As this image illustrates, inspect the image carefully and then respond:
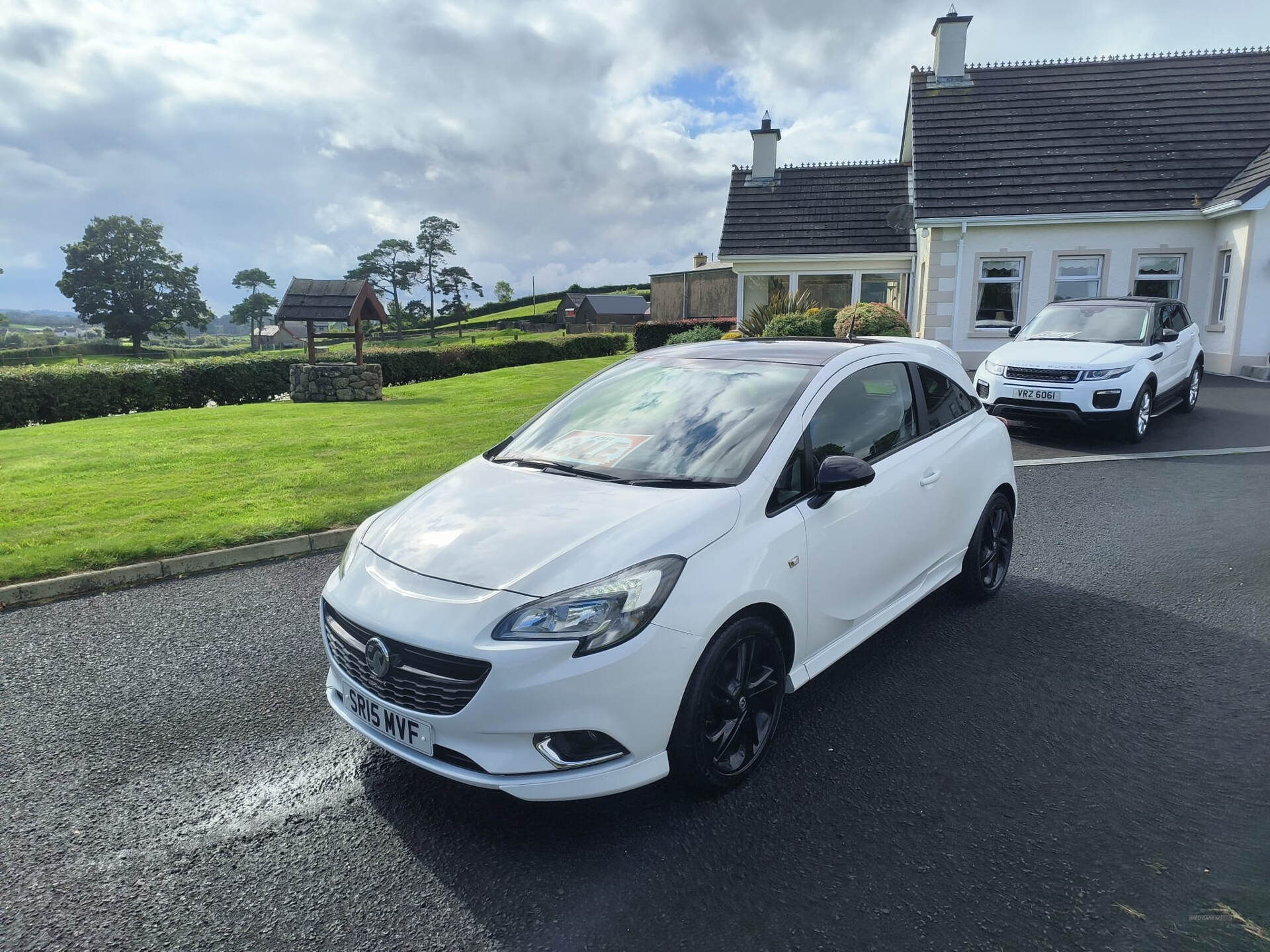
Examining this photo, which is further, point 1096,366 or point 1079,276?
point 1079,276

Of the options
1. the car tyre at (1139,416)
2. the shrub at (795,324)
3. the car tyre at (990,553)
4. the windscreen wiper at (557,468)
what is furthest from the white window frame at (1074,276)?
the windscreen wiper at (557,468)

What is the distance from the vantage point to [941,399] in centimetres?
480

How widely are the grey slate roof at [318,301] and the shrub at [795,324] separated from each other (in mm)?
11081

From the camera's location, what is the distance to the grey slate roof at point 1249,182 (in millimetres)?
15695

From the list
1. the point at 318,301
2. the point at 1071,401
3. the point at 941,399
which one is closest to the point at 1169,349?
the point at 1071,401

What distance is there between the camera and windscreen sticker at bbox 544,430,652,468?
382cm

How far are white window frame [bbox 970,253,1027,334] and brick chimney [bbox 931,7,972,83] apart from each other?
6063mm

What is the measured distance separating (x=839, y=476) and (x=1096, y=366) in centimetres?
846

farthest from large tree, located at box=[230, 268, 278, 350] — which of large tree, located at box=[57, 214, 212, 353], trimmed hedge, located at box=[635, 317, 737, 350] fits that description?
trimmed hedge, located at box=[635, 317, 737, 350]

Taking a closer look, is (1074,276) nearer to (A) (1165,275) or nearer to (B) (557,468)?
(A) (1165,275)

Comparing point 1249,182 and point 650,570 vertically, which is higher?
point 1249,182

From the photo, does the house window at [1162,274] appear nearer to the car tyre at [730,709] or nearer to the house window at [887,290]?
the house window at [887,290]

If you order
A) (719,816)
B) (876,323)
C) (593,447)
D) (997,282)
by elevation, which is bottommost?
(719,816)

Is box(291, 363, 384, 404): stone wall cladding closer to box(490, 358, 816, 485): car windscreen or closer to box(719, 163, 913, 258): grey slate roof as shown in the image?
box(719, 163, 913, 258): grey slate roof
